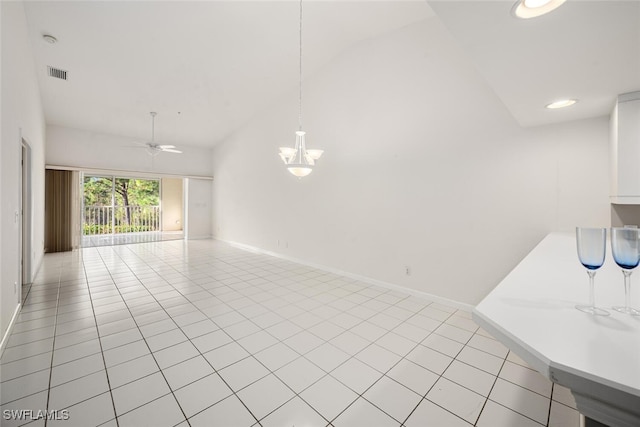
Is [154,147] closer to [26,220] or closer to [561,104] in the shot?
[26,220]

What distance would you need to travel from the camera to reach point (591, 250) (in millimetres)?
936

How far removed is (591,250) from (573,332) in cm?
35

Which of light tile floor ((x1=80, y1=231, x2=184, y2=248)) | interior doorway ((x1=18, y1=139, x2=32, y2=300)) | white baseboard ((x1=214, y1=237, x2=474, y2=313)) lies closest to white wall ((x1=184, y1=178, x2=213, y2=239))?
light tile floor ((x1=80, y1=231, x2=184, y2=248))

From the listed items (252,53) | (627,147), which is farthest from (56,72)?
(627,147)

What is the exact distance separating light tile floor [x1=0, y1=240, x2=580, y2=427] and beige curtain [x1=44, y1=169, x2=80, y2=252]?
3835mm

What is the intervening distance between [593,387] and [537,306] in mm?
405

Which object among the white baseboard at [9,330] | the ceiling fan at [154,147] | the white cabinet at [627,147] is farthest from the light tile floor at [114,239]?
the white cabinet at [627,147]

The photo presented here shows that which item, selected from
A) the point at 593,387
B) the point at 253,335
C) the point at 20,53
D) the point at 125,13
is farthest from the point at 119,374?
the point at 125,13

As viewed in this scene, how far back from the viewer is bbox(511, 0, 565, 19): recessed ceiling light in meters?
1.09

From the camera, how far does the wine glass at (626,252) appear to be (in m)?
0.87

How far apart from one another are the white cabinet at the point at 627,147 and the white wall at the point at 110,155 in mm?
8247

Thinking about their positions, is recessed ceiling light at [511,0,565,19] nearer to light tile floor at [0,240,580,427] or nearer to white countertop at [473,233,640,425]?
white countertop at [473,233,640,425]

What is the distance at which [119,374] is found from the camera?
6.29 feet

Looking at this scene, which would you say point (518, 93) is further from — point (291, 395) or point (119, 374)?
point (119, 374)
